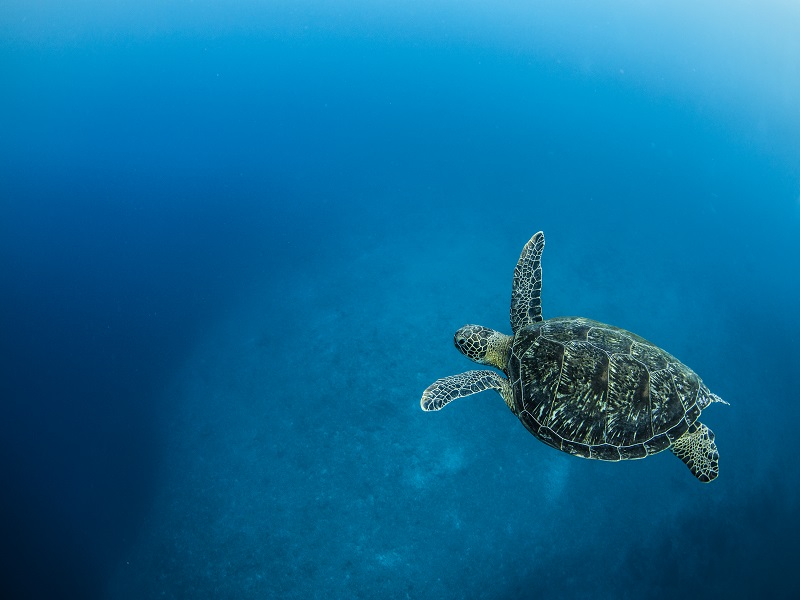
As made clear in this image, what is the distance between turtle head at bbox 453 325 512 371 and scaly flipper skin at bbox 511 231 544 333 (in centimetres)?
31

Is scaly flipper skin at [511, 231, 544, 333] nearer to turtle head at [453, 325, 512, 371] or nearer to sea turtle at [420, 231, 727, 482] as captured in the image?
turtle head at [453, 325, 512, 371]

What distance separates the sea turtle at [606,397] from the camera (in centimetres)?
303

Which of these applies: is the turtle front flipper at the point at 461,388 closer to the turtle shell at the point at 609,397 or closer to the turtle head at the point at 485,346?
the turtle head at the point at 485,346

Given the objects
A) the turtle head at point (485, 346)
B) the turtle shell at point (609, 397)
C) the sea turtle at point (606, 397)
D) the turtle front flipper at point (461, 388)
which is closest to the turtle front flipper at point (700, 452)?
the sea turtle at point (606, 397)

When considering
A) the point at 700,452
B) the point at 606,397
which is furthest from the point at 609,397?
the point at 700,452

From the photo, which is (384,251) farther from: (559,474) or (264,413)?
(559,474)

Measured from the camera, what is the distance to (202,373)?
495cm

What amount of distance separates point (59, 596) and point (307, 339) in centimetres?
309

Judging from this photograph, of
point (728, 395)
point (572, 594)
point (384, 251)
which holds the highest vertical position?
point (384, 251)

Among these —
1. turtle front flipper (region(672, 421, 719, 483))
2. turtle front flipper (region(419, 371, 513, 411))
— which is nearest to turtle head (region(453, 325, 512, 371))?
turtle front flipper (region(419, 371, 513, 411))

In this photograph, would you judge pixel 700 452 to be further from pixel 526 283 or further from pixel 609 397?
pixel 526 283

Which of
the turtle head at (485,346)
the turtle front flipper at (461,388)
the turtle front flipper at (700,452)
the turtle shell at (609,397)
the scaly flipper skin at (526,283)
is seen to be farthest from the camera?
the scaly flipper skin at (526,283)

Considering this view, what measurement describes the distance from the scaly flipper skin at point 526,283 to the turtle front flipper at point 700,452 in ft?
4.82

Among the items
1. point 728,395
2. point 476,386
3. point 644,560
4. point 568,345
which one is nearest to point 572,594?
point 644,560
